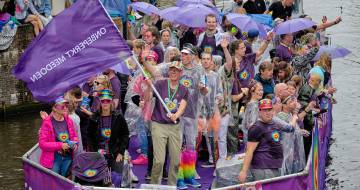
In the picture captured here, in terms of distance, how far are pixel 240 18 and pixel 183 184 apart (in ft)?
20.3

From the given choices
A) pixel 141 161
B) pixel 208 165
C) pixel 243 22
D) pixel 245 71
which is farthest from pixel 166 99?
pixel 243 22

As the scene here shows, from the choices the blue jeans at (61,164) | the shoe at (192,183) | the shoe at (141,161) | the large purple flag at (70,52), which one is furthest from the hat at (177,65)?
the shoe at (141,161)

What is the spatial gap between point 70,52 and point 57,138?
3.98ft

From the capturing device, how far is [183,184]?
14609 mm

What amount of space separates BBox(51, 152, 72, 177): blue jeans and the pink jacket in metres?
0.08

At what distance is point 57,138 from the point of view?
13656mm

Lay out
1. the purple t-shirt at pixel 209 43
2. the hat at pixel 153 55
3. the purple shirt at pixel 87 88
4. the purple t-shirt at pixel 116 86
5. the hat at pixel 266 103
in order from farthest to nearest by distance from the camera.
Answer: the purple t-shirt at pixel 209 43 < the purple shirt at pixel 87 88 < the hat at pixel 153 55 < the purple t-shirt at pixel 116 86 < the hat at pixel 266 103

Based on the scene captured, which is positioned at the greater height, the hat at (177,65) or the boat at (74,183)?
the hat at (177,65)

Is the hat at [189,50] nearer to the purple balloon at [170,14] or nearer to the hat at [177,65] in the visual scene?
the hat at [177,65]

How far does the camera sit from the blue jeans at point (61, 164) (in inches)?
544

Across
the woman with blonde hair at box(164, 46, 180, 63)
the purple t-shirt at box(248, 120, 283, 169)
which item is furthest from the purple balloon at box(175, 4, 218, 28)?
the purple t-shirt at box(248, 120, 283, 169)

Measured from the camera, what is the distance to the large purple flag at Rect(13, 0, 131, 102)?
13138mm

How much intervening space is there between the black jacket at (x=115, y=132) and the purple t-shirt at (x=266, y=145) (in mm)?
1822

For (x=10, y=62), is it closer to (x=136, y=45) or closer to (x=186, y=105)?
(x=136, y=45)
